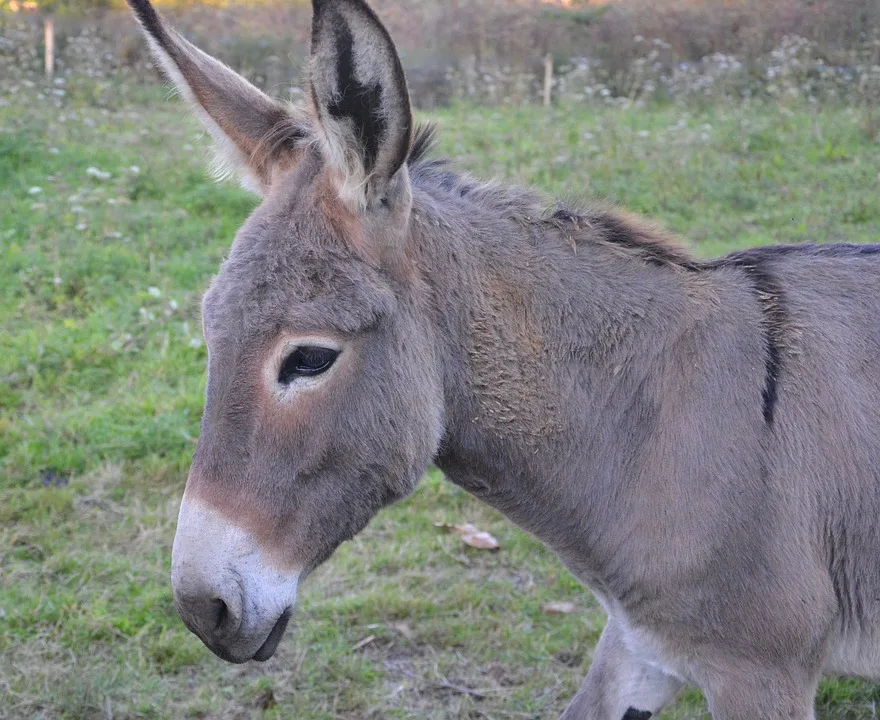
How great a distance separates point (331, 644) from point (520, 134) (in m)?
7.13

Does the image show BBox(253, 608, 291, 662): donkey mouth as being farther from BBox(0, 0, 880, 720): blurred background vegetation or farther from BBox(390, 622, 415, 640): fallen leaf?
→ BBox(390, 622, 415, 640): fallen leaf

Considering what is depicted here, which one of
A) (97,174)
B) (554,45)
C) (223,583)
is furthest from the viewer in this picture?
(554,45)

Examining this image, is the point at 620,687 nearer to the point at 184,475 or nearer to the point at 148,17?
the point at 148,17

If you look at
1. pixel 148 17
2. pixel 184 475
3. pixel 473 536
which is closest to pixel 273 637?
pixel 148 17

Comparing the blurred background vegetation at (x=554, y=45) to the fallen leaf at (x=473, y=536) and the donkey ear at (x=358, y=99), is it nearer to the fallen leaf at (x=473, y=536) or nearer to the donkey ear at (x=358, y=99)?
the fallen leaf at (x=473, y=536)

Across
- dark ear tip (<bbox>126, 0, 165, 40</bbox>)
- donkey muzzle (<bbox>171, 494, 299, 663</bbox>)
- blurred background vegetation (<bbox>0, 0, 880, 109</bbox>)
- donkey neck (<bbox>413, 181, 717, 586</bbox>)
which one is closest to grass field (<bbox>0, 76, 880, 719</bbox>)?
donkey neck (<bbox>413, 181, 717, 586</bbox>)

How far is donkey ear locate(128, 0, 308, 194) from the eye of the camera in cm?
245

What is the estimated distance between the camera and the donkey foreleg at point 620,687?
9.19ft

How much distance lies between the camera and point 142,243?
24.2 ft

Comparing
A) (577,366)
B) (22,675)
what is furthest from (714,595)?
(22,675)

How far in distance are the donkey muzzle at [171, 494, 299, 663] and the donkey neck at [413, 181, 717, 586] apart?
2.03 ft

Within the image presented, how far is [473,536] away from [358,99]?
9.53 feet

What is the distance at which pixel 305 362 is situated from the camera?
6.98 feet

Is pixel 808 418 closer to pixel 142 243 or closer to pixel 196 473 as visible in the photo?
pixel 196 473
